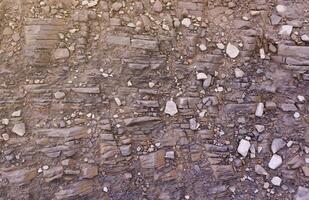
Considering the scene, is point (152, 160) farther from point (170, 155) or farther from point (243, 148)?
point (243, 148)

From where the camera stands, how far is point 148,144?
1781mm

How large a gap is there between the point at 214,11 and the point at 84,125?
63cm

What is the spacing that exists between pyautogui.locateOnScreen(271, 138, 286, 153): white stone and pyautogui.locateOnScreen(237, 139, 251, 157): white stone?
85mm

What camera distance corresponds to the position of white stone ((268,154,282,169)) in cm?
181

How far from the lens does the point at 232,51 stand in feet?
6.11

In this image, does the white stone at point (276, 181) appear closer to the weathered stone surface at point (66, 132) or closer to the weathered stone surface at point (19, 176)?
the weathered stone surface at point (66, 132)

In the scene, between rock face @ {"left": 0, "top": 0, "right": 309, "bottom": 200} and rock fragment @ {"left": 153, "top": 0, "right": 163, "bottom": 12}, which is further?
rock fragment @ {"left": 153, "top": 0, "right": 163, "bottom": 12}

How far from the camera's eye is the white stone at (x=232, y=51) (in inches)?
73.3

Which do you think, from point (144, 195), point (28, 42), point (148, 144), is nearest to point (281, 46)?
point (148, 144)

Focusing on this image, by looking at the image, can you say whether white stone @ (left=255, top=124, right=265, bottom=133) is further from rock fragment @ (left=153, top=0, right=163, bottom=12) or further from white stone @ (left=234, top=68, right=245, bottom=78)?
rock fragment @ (left=153, top=0, right=163, bottom=12)

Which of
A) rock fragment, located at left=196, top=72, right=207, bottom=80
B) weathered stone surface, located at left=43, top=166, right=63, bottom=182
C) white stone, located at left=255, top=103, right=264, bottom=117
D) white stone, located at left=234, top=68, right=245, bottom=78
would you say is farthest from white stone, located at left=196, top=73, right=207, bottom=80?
weathered stone surface, located at left=43, top=166, right=63, bottom=182

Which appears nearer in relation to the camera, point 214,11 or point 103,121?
point 103,121

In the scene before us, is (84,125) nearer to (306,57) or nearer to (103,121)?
(103,121)

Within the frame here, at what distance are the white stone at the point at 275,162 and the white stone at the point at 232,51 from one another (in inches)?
15.2
